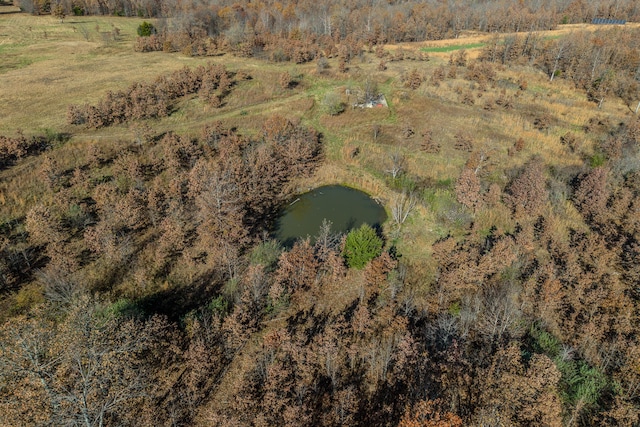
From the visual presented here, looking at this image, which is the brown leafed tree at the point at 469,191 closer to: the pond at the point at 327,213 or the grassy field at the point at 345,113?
the grassy field at the point at 345,113

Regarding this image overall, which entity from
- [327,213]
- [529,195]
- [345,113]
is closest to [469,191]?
[529,195]

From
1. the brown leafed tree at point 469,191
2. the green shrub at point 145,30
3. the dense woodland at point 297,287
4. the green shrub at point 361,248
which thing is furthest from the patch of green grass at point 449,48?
the green shrub at point 361,248

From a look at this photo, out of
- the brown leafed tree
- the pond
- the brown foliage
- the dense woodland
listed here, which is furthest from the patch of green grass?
the pond

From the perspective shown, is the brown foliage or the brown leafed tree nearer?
the brown foliage

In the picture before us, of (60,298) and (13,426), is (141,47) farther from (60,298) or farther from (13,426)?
(13,426)

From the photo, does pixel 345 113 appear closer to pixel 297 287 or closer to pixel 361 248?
pixel 361 248

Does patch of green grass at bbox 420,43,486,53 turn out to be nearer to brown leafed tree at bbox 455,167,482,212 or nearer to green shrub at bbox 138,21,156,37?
brown leafed tree at bbox 455,167,482,212
